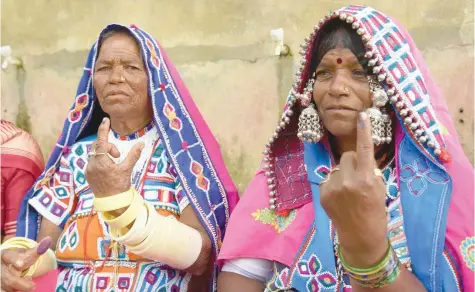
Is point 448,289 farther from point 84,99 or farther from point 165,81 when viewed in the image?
point 84,99

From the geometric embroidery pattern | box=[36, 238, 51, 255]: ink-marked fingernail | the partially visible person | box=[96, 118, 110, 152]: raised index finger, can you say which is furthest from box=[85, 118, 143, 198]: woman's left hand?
the partially visible person

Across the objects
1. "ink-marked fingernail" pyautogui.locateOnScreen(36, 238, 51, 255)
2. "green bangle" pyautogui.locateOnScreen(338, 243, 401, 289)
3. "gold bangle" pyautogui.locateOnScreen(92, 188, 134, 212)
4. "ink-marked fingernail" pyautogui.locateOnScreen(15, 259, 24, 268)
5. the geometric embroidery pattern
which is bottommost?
"green bangle" pyautogui.locateOnScreen(338, 243, 401, 289)

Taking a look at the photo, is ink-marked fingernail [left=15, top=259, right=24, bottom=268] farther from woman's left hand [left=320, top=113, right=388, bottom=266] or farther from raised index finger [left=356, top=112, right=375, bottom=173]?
raised index finger [left=356, top=112, right=375, bottom=173]

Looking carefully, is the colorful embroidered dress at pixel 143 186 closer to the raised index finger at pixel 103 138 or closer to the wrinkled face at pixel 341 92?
the raised index finger at pixel 103 138

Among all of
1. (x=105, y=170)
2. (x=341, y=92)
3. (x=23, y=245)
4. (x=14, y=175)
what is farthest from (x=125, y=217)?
(x=14, y=175)

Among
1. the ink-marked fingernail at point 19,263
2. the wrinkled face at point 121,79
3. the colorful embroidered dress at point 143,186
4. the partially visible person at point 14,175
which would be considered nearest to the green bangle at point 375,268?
the colorful embroidered dress at point 143,186

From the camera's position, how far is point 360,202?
1964 mm

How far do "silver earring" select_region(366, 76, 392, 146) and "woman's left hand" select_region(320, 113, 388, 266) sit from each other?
0.49m

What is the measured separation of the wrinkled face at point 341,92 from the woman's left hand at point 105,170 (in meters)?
0.73

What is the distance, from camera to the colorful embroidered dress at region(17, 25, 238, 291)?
3148 mm

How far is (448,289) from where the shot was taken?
7.55 ft

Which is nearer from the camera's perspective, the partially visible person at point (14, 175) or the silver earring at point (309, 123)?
the silver earring at point (309, 123)

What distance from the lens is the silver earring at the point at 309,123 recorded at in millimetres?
2617

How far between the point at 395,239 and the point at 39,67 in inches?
164
